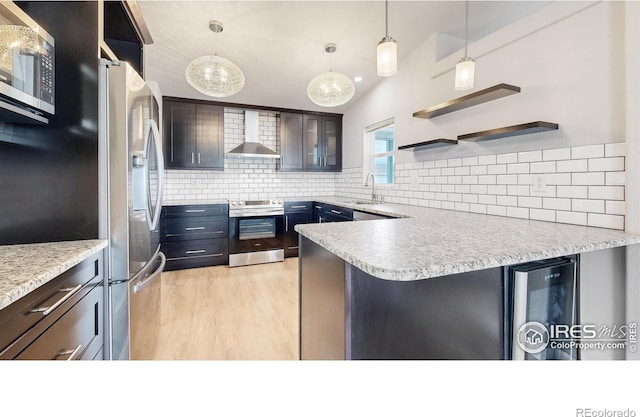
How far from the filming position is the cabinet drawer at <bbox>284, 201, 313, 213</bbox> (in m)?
4.10

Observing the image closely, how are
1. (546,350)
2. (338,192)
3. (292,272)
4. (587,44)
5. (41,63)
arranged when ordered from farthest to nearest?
(338,192)
(292,272)
(587,44)
(546,350)
(41,63)

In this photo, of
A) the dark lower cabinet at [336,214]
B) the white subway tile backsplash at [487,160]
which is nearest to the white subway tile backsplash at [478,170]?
the white subway tile backsplash at [487,160]

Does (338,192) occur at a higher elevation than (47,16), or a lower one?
lower

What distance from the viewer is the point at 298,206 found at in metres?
4.18

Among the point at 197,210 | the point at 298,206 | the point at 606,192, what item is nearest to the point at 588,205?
the point at 606,192

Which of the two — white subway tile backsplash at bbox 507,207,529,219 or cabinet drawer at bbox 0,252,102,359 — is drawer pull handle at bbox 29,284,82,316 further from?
white subway tile backsplash at bbox 507,207,529,219

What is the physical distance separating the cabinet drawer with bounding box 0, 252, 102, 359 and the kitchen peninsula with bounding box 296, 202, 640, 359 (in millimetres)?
904

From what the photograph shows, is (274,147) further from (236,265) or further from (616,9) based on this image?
(616,9)

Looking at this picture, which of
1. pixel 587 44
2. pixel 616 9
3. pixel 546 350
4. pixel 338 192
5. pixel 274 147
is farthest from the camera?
pixel 338 192

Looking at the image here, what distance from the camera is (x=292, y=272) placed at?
3555 millimetres

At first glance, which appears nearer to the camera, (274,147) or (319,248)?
(319,248)

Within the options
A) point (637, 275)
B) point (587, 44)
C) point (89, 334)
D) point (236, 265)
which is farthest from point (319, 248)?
point (236, 265)

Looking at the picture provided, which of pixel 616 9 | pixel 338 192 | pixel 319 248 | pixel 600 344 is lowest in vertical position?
pixel 600 344

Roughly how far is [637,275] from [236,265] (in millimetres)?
3651
